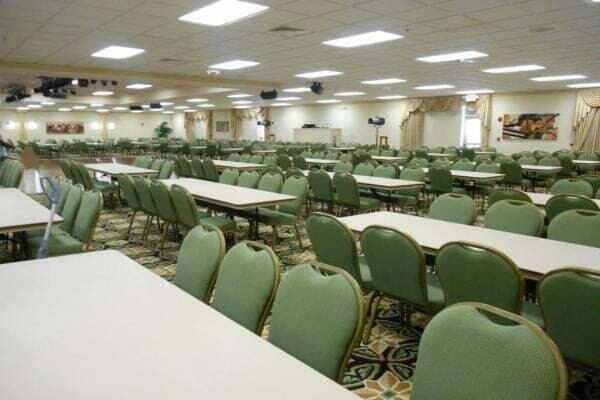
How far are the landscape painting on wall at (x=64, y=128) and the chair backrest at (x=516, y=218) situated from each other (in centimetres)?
3370

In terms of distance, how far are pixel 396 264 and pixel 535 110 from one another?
15.9 metres

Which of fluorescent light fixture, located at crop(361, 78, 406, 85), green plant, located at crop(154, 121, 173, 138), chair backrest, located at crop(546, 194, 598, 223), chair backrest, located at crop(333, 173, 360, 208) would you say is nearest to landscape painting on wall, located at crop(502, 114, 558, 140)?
fluorescent light fixture, located at crop(361, 78, 406, 85)

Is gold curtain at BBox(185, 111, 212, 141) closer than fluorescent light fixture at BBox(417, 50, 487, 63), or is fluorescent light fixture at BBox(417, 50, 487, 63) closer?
fluorescent light fixture at BBox(417, 50, 487, 63)

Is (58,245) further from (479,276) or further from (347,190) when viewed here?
(347,190)

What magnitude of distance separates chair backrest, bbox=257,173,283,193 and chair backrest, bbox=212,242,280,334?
3.59 meters

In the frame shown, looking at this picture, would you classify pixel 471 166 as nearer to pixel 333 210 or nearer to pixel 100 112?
pixel 333 210

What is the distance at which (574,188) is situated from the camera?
5.38m

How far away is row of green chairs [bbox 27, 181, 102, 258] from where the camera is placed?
387 cm

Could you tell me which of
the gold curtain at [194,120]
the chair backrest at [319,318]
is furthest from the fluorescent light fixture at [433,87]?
the gold curtain at [194,120]

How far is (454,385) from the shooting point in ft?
4.57

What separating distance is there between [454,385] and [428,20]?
5.63 meters

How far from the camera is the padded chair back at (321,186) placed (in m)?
6.74

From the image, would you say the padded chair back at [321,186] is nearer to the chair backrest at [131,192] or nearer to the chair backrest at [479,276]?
the chair backrest at [131,192]

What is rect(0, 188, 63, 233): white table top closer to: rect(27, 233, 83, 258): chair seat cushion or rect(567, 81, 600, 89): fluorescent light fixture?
rect(27, 233, 83, 258): chair seat cushion
